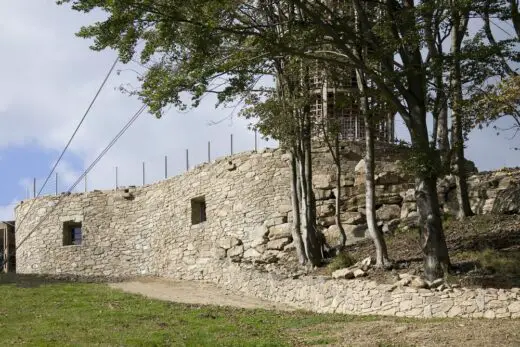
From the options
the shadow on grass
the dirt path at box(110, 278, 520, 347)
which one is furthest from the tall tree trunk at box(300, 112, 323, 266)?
the shadow on grass

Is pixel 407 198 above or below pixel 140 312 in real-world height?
above

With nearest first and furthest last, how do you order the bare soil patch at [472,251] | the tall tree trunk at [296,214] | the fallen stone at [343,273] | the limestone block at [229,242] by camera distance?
the bare soil patch at [472,251] < the fallen stone at [343,273] < the tall tree trunk at [296,214] < the limestone block at [229,242]

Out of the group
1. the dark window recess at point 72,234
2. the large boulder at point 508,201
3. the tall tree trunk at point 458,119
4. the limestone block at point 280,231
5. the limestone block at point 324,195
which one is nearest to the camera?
the tall tree trunk at point 458,119

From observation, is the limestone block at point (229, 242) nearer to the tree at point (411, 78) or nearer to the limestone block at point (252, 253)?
the limestone block at point (252, 253)

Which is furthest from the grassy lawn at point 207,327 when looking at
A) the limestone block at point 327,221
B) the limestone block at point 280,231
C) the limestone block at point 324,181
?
the limestone block at point 324,181

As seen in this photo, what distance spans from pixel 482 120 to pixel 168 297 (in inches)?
367

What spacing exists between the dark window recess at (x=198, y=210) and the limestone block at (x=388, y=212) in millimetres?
6453

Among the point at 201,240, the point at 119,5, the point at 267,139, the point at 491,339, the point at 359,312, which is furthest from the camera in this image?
the point at 201,240

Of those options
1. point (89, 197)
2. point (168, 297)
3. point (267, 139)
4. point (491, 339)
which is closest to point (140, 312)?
point (168, 297)

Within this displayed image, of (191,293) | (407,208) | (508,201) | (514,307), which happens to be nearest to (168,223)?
(191,293)

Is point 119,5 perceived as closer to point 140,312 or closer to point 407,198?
point 140,312

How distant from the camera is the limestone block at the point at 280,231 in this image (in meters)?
21.3

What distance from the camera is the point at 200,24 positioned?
13594 mm

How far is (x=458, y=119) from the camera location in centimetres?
1709
